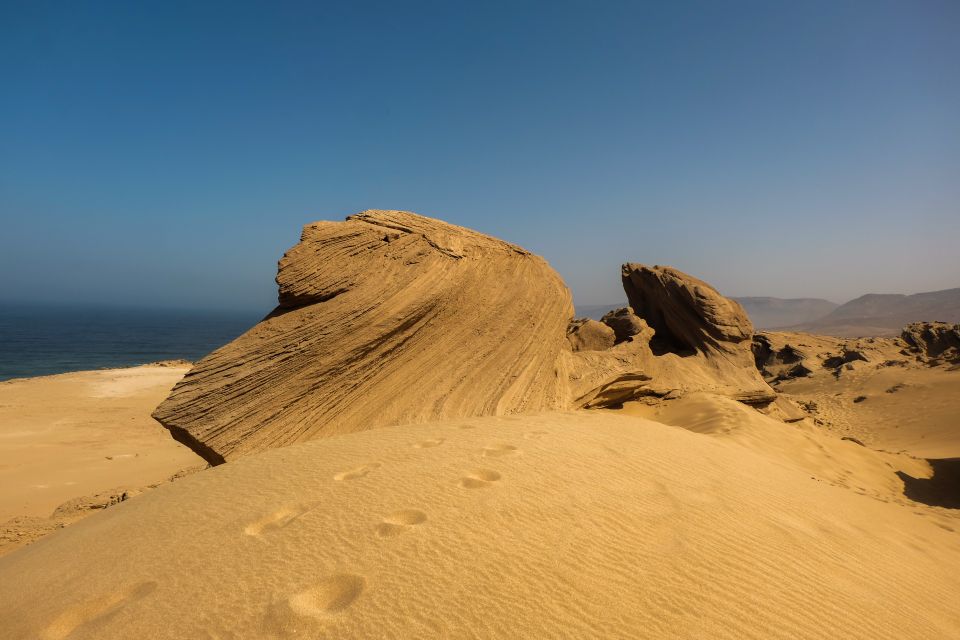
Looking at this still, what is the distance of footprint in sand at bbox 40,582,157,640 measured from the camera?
195 cm

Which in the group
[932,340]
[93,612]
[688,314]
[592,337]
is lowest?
[932,340]

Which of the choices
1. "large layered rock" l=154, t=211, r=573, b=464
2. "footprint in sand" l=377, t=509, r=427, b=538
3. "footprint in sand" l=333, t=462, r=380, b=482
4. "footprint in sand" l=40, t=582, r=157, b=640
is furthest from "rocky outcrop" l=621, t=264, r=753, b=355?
"footprint in sand" l=40, t=582, r=157, b=640

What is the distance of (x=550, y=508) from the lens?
2.60 meters

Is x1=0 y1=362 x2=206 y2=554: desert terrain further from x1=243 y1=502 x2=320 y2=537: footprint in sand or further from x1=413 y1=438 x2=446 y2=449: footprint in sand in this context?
x1=413 y1=438 x2=446 y2=449: footprint in sand

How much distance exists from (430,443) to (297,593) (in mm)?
1971

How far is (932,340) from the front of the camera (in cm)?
1955

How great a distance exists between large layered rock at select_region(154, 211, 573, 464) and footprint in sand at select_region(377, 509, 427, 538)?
2.44 m

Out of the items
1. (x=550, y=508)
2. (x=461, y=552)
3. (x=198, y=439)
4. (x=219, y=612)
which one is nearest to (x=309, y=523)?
(x=219, y=612)

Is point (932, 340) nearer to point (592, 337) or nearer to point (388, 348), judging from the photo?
point (592, 337)

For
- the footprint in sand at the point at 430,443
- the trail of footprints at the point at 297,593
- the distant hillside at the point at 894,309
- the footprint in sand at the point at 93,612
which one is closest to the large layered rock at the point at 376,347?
the footprint in sand at the point at 430,443

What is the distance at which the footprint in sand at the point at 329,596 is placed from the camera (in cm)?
183

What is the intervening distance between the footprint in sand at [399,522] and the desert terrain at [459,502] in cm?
2

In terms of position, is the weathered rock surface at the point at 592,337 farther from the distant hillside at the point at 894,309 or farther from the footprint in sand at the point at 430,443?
the distant hillside at the point at 894,309

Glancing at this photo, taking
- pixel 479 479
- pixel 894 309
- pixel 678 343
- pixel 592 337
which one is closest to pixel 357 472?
pixel 479 479
